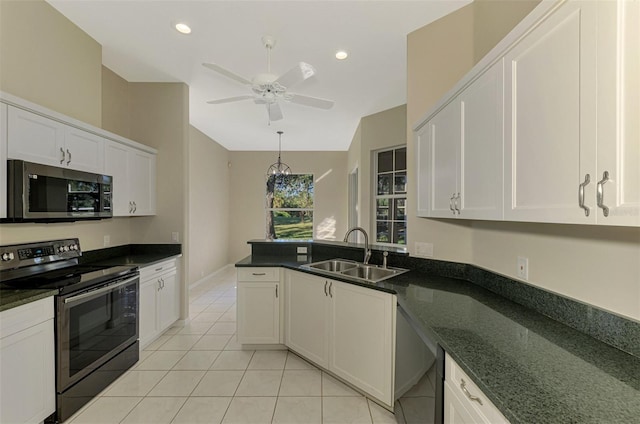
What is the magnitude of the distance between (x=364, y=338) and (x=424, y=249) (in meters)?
0.90

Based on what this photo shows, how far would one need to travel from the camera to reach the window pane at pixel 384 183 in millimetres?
4609

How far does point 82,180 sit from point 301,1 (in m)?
2.32

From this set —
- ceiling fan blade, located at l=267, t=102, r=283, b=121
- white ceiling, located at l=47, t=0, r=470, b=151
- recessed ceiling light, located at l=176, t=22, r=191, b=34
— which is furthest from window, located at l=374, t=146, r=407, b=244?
recessed ceiling light, located at l=176, t=22, r=191, b=34

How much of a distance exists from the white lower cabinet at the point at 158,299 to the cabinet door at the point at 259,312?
3.10 feet

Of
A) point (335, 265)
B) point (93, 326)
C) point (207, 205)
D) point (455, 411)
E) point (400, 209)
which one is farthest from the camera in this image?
point (207, 205)

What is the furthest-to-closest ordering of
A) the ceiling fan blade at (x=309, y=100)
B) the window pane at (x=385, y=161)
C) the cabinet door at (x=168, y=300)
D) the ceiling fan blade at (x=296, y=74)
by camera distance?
the window pane at (x=385, y=161) < the cabinet door at (x=168, y=300) < the ceiling fan blade at (x=309, y=100) < the ceiling fan blade at (x=296, y=74)

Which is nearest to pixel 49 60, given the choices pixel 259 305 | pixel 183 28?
pixel 183 28

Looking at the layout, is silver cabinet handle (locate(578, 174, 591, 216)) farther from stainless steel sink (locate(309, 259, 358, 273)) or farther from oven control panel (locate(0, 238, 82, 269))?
oven control panel (locate(0, 238, 82, 269))

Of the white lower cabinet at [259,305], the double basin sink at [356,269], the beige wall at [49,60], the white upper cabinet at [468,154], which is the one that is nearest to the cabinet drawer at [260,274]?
the white lower cabinet at [259,305]

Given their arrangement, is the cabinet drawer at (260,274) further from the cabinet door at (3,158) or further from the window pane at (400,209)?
the window pane at (400,209)

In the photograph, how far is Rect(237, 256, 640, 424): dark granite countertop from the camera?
0.75 meters

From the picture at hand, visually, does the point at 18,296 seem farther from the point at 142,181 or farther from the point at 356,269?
the point at 356,269

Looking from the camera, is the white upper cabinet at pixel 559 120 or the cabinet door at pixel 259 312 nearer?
the white upper cabinet at pixel 559 120

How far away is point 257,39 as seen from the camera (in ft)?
8.22
